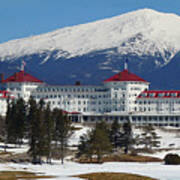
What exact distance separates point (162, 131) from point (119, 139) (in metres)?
46.6

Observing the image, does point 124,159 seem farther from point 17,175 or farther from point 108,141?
point 17,175

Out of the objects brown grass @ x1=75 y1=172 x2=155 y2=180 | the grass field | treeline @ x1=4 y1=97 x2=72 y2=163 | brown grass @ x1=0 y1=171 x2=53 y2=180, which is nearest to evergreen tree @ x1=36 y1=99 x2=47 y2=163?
treeline @ x1=4 y1=97 x2=72 y2=163

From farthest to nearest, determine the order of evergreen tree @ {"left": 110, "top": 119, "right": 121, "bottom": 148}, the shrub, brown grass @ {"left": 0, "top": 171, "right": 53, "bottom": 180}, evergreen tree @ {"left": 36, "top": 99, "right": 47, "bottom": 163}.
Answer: evergreen tree @ {"left": 110, "top": 119, "right": 121, "bottom": 148} < evergreen tree @ {"left": 36, "top": 99, "right": 47, "bottom": 163} < the shrub < brown grass @ {"left": 0, "top": 171, "right": 53, "bottom": 180}

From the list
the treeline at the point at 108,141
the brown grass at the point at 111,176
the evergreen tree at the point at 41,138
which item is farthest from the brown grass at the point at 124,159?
the brown grass at the point at 111,176

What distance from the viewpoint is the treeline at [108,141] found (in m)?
116

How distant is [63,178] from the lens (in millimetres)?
80312

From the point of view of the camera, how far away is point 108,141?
393 feet

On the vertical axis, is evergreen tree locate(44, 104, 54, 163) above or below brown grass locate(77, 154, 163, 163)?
above

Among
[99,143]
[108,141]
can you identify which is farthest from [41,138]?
[108,141]

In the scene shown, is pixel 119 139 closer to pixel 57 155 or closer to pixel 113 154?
pixel 113 154

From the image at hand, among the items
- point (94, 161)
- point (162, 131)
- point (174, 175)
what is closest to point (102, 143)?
point (94, 161)

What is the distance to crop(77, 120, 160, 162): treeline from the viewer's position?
116331 millimetres

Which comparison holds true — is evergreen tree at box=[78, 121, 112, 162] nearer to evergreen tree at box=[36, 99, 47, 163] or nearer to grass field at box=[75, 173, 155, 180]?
evergreen tree at box=[36, 99, 47, 163]

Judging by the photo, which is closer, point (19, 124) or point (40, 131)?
point (40, 131)
